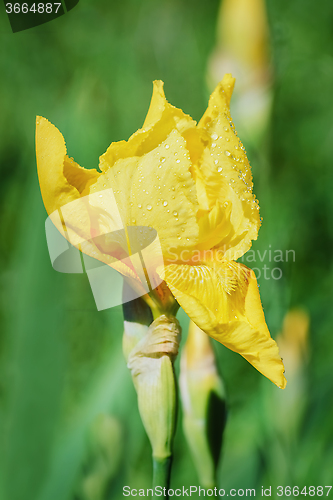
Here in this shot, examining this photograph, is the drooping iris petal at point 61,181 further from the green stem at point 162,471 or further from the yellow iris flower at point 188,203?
the green stem at point 162,471

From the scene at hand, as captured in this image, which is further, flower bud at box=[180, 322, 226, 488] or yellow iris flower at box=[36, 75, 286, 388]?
flower bud at box=[180, 322, 226, 488]

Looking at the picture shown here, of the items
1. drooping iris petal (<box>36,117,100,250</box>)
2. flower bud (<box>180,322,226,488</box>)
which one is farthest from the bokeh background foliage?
drooping iris petal (<box>36,117,100,250</box>)

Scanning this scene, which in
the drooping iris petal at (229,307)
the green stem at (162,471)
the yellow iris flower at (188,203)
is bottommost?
the green stem at (162,471)

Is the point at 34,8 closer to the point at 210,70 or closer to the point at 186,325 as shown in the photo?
the point at 210,70

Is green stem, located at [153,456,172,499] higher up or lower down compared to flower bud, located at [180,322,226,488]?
lower down

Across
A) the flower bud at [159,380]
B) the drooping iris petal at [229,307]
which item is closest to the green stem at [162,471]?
the flower bud at [159,380]

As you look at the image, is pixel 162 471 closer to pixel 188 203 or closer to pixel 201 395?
pixel 201 395

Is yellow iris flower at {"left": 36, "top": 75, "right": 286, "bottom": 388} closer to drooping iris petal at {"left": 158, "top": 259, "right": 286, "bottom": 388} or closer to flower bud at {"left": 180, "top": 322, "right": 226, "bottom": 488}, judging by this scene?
drooping iris petal at {"left": 158, "top": 259, "right": 286, "bottom": 388}
